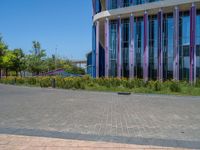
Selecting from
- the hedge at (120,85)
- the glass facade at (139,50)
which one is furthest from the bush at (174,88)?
the glass facade at (139,50)

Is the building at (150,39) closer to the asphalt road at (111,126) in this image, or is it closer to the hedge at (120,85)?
the hedge at (120,85)

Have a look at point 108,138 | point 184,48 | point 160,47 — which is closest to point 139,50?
point 160,47

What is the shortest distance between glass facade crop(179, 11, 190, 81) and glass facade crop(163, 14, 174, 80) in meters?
1.08

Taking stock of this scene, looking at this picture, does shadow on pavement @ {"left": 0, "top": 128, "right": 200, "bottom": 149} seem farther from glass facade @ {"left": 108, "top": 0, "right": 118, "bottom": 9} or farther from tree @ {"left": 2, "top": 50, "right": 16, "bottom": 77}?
tree @ {"left": 2, "top": 50, "right": 16, "bottom": 77}

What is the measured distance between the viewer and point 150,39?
36.2m

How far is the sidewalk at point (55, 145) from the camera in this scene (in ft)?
19.8

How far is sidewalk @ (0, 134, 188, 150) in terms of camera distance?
19.8 feet

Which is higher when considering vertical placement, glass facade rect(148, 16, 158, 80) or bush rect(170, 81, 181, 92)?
glass facade rect(148, 16, 158, 80)

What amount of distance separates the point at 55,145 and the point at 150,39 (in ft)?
103

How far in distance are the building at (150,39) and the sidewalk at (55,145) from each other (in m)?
27.3

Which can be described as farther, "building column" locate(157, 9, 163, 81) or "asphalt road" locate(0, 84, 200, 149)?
"building column" locate(157, 9, 163, 81)

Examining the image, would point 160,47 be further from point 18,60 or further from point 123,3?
point 18,60

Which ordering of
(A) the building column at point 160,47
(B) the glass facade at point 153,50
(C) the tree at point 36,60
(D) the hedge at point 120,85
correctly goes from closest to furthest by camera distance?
(D) the hedge at point 120,85
(A) the building column at point 160,47
(B) the glass facade at point 153,50
(C) the tree at point 36,60

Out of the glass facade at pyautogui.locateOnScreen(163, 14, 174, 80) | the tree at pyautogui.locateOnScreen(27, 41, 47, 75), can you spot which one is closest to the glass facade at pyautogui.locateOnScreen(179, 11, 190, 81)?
the glass facade at pyautogui.locateOnScreen(163, 14, 174, 80)
